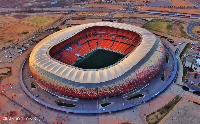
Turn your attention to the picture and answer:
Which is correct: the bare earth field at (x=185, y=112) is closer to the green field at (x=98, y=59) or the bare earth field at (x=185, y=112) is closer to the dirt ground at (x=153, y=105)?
the dirt ground at (x=153, y=105)

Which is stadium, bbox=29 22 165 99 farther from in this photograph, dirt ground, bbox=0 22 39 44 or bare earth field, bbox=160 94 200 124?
dirt ground, bbox=0 22 39 44

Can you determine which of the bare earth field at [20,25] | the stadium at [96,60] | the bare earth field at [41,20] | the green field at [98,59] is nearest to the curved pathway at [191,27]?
the stadium at [96,60]

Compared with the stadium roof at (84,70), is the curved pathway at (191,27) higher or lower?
higher

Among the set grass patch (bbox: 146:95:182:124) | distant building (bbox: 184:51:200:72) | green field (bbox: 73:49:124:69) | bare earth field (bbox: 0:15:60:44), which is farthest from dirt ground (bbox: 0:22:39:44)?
distant building (bbox: 184:51:200:72)

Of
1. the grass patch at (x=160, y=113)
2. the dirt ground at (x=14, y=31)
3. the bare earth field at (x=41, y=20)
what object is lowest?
the grass patch at (x=160, y=113)

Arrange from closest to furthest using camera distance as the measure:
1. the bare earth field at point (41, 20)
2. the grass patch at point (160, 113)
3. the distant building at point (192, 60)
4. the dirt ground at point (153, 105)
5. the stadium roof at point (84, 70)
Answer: the grass patch at point (160, 113)
the dirt ground at point (153, 105)
the stadium roof at point (84, 70)
the distant building at point (192, 60)
the bare earth field at point (41, 20)

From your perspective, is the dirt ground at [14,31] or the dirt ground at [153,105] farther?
the dirt ground at [14,31]

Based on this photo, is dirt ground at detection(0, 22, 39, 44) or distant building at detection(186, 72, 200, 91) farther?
dirt ground at detection(0, 22, 39, 44)

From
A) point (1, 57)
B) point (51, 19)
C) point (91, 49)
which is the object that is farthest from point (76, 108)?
point (51, 19)
